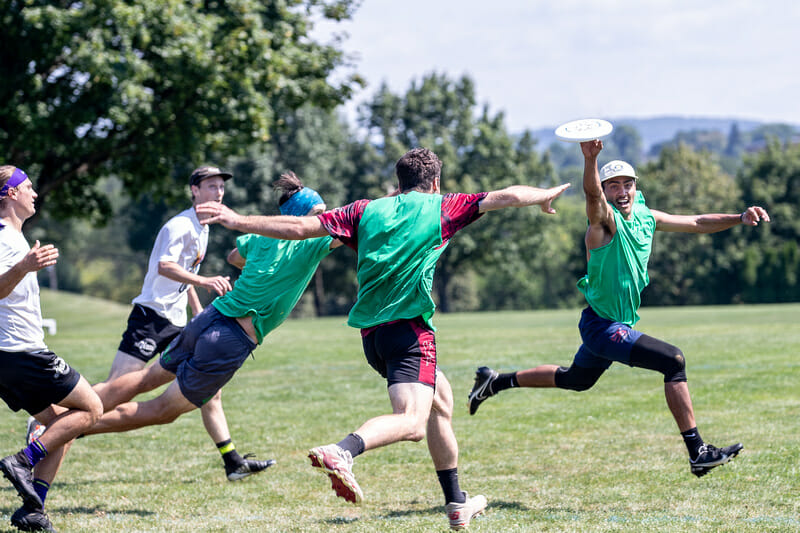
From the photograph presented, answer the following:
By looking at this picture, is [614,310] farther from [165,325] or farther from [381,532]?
[165,325]

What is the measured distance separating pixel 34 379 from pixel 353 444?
217cm

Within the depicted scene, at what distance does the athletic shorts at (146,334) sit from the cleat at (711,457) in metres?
4.27

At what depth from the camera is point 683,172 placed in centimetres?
7500

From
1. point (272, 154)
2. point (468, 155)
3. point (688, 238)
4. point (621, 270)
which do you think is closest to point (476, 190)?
point (468, 155)

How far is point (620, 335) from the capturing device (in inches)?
248

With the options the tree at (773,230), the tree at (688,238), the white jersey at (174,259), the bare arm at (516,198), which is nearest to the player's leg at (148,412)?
the white jersey at (174,259)

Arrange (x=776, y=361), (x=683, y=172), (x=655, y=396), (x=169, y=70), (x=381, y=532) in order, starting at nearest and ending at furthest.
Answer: (x=381, y=532) → (x=655, y=396) → (x=776, y=361) → (x=169, y=70) → (x=683, y=172)

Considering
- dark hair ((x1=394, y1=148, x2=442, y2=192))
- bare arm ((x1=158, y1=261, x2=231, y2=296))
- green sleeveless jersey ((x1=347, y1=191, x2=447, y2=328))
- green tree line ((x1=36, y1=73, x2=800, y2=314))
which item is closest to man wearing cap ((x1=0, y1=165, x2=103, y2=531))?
bare arm ((x1=158, y1=261, x2=231, y2=296))

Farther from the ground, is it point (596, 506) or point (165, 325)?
point (165, 325)

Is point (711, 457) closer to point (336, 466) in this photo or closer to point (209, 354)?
point (336, 466)

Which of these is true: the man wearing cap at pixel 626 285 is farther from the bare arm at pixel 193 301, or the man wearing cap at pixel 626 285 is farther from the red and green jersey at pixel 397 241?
the bare arm at pixel 193 301

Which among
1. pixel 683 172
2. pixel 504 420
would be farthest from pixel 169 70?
pixel 683 172

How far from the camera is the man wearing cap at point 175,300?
7.02 meters

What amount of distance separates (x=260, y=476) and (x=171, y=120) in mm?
16293
